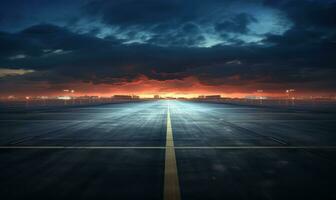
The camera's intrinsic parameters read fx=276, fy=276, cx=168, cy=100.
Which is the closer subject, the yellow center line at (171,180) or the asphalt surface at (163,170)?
the yellow center line at (171,180)

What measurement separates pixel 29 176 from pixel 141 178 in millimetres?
2693

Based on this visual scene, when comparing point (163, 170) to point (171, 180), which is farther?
point (163, 170)

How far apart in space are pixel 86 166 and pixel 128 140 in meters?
4.87

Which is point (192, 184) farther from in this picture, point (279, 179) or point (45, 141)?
point (45, 141)

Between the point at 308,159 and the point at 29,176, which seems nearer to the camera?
the point at 29,176

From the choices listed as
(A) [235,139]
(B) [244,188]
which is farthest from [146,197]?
(A) [235,139]

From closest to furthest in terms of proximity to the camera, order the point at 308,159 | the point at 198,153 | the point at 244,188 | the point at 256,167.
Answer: the point at 244,188 → the point at 256,167 → the point at 308,159 → the point at 198,153

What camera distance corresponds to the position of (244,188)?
18.7 feet

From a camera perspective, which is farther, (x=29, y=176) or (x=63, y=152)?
(x=63, y=152)

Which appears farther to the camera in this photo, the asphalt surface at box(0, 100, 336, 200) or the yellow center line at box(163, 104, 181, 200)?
the asphalt surface at box(0, 100, 336, 200)

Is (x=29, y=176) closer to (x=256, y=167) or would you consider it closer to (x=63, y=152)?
(x=63, y=152)

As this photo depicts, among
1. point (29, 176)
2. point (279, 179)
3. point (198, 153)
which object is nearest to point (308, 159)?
point (279, 179)

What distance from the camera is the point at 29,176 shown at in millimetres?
6566

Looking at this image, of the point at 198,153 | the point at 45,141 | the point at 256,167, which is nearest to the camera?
the point at 256,167
